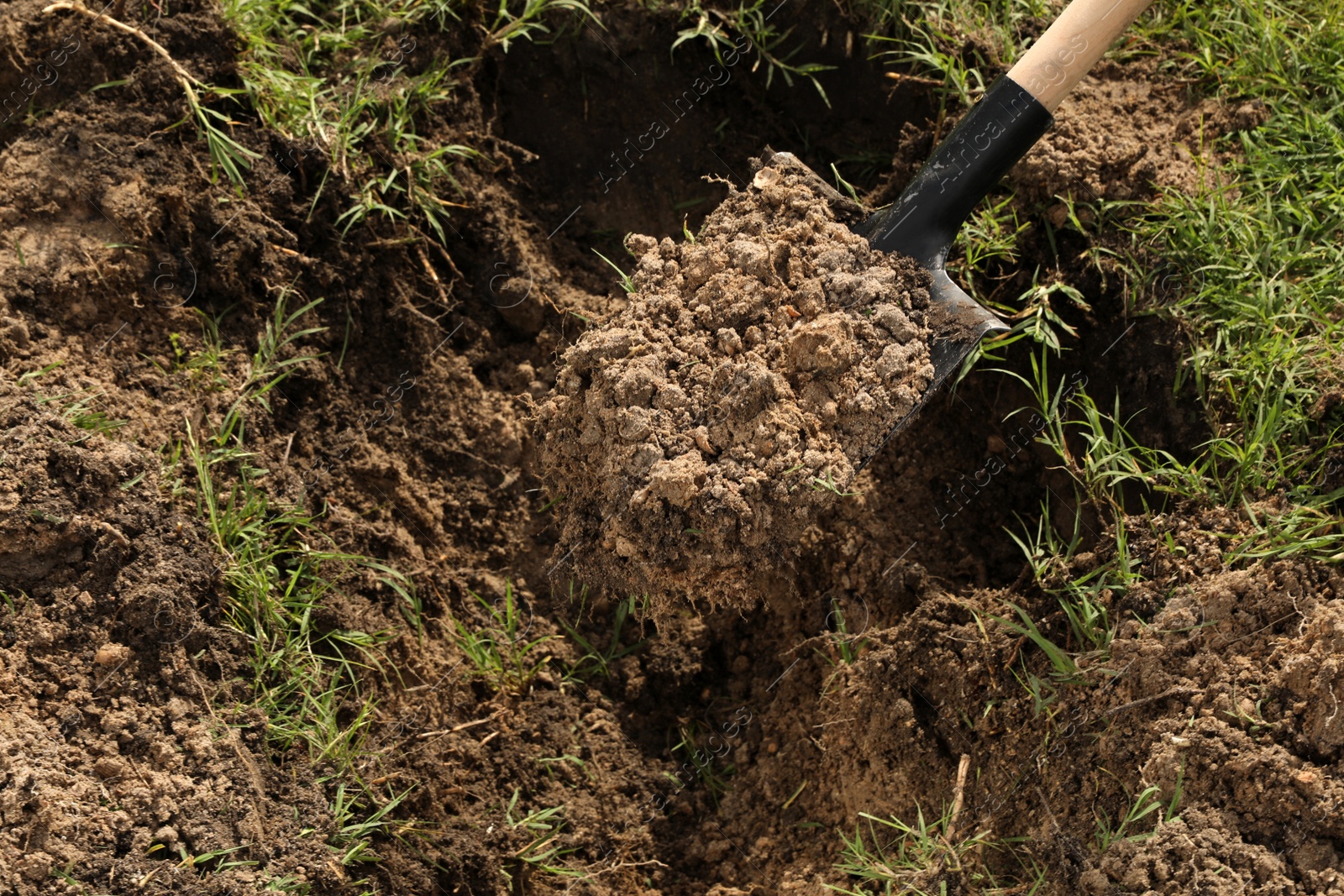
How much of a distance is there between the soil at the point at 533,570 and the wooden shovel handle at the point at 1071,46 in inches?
10.7

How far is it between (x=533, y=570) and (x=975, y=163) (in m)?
1.36

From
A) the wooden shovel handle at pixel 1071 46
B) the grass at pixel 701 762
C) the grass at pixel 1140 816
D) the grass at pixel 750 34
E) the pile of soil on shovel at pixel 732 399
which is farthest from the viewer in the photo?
the grass at pixel 750 34

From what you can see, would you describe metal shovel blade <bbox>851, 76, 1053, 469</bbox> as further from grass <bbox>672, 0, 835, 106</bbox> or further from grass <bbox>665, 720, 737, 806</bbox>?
grass <bbox>665, 720, 737, 806</bbox>

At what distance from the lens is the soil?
70.2 inches

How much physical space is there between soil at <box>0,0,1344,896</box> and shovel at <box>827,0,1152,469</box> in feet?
0.87

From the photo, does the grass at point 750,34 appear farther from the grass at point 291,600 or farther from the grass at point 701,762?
the grass at point 701,762

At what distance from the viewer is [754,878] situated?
206 centimetres

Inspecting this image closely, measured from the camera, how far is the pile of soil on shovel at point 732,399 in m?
1.84

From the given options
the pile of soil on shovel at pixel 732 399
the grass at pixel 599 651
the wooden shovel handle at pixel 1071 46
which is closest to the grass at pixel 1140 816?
the pile of soil on shovel at pixel 732 399

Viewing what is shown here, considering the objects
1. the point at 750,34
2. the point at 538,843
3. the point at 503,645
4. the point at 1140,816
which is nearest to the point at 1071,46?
the point at 750,34

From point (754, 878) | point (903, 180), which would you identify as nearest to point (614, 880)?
point (754, 878)

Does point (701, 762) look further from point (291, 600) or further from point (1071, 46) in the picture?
point (1071, 46)

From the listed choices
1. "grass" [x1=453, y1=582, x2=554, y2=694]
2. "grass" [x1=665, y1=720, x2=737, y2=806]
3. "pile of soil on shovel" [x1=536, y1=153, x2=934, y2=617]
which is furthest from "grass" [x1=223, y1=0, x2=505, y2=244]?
"grass" [x1=665, y1=720, x2=737, y2=806]

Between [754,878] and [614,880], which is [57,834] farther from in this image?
[754,878]
